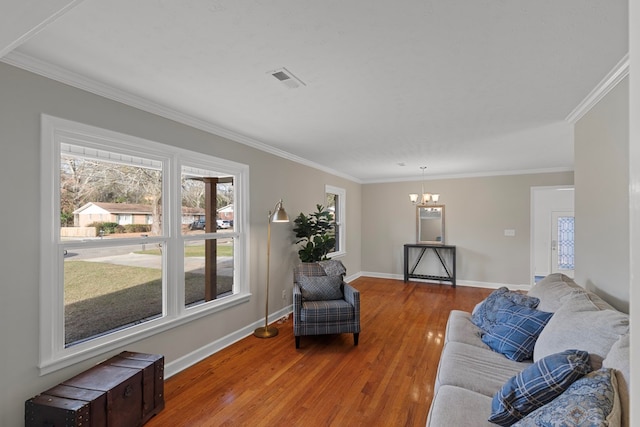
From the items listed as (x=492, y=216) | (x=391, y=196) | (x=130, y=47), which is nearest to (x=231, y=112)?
(x=130, y=47)

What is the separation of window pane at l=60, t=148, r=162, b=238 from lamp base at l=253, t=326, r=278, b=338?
1.67 metres

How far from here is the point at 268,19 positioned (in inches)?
59.5

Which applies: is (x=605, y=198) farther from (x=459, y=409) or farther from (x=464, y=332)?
(x=459, y=409)

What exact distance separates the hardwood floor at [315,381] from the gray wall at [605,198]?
5.07 feet

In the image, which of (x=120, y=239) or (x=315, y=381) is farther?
(x=315, y=381)

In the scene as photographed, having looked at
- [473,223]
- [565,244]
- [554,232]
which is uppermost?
[473,223]

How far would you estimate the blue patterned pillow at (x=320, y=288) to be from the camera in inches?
145

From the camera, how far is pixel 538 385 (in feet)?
4.53

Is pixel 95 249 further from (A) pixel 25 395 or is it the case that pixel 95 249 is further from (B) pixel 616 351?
(B) pixel 616 351

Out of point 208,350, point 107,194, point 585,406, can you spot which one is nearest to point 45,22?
point 107,194

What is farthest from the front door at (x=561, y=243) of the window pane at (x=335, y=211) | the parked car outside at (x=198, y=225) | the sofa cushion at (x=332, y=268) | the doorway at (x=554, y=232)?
the parked car outside at (x=198, y=225)

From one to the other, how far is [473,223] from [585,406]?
5.52 meters

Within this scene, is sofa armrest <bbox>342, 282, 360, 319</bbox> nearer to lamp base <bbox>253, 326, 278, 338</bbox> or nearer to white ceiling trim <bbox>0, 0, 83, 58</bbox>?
lamp base <bbox>253, 326, 278, 338</bbox>

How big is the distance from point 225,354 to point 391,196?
4942mm
